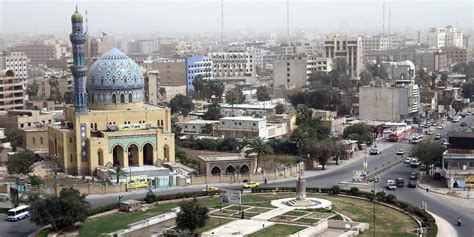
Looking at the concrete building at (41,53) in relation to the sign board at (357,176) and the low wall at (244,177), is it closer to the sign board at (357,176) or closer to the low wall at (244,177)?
the low wall at (244,177)

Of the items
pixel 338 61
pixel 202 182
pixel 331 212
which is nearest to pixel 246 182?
pixel 202 182

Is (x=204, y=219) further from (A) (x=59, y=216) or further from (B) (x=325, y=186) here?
(B) (x=325, y=186)

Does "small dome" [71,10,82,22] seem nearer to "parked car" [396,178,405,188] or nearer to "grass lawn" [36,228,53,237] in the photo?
"grass lawn" [36,228,53,237]

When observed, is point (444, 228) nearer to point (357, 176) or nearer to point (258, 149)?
point (357, 176)

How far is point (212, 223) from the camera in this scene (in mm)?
42781

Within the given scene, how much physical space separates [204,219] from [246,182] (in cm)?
1686

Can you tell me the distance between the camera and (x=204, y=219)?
130 feet

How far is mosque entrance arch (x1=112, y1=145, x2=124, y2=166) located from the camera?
59062 mm

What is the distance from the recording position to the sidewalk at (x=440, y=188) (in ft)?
165

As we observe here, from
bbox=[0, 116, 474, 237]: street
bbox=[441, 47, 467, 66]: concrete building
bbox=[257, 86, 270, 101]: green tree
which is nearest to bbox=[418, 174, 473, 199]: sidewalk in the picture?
bbox=[0, 116, 474, 237]: street

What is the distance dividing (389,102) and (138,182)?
1608 inches

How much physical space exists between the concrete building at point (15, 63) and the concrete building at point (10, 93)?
41266mm

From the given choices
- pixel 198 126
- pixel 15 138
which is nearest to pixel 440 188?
pixel 198 126

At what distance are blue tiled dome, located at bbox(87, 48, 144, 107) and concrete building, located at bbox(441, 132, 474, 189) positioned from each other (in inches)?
970
